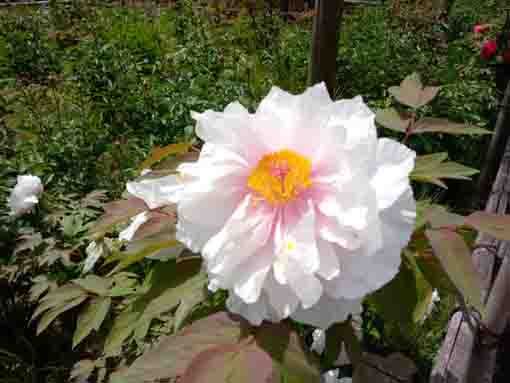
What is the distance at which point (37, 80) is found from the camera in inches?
150

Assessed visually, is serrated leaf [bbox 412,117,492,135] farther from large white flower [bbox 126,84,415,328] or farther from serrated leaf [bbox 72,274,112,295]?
serrated leaf [bbox 72,274,112,295]

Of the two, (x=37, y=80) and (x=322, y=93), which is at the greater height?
(x=322, y=93)

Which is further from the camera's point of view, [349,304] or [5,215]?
[5,215]

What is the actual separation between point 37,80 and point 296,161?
4.10m

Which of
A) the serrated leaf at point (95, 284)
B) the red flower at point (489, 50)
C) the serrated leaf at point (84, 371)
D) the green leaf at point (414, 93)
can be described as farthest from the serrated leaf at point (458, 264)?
the red flower at point (489, 50)

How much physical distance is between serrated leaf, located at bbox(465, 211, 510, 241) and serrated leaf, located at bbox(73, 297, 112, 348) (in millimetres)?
629

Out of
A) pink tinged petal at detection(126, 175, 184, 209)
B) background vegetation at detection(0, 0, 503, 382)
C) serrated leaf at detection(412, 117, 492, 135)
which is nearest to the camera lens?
pink tinged petal at detection(126, 175, 184, 209)

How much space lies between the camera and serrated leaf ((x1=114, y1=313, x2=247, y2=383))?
396 mm

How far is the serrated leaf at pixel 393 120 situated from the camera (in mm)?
614

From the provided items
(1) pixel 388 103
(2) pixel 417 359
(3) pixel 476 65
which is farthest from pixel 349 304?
(3) pixel 476 65

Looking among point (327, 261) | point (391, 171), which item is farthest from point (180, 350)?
point (391, 171)

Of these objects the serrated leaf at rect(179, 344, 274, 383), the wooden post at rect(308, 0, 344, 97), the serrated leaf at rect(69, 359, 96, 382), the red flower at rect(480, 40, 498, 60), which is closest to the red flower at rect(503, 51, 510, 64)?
the red flower at rect(480, 40, 498, 60)

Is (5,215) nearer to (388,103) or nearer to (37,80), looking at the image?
(388,103)

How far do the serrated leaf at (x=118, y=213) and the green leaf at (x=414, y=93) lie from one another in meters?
0.42
